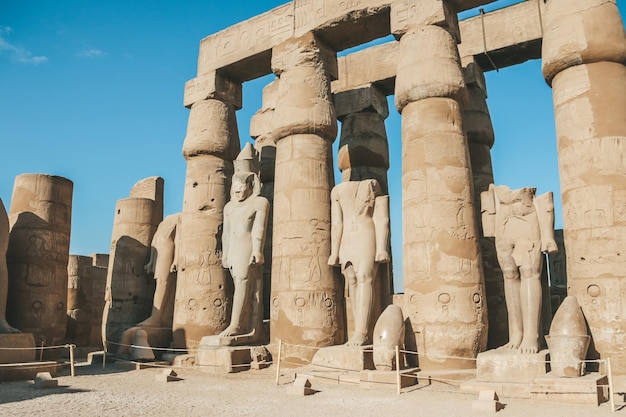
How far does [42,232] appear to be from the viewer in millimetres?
11844

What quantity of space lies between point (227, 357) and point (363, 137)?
6.40m

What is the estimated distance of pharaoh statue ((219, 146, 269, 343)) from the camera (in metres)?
10.6

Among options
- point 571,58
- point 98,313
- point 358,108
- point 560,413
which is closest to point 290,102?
point 358,108

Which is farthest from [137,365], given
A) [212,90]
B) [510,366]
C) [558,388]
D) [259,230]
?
[558,388]

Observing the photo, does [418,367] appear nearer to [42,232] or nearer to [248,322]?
[248,322]

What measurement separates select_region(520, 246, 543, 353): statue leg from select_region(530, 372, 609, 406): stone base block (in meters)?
1.07

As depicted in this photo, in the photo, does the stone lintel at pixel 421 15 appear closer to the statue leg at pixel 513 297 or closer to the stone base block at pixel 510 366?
the statue leg at pixel 513 297

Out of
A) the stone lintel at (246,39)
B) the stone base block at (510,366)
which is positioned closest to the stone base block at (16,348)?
the stone lintel at (246,39)

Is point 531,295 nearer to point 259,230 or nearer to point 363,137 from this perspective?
point 259,230

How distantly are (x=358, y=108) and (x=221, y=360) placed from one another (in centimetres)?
705

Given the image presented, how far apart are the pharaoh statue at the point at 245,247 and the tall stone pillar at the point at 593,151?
5.34 m

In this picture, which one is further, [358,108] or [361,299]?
[358,108]

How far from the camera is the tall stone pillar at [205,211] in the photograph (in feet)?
38.7

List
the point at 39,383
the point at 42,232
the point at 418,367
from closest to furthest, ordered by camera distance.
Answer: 1. the point at 39,383
2. the point at 418,367
3. the point at 42,232
